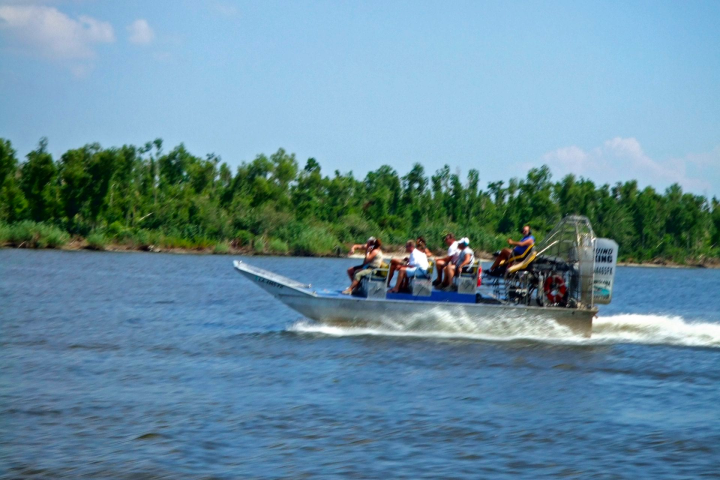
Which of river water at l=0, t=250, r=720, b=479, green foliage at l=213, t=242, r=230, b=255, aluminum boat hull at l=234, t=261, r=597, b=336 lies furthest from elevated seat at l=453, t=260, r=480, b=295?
green foliage at l=213, t=242, r=230, b=255

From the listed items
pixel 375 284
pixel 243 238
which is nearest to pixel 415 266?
pixel 375 284

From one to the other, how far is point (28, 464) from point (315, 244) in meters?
74.3

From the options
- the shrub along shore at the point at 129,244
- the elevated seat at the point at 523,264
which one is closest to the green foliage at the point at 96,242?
the shrub along shore at the point at 129,244

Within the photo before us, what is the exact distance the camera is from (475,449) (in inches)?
421

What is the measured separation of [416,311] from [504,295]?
198cm

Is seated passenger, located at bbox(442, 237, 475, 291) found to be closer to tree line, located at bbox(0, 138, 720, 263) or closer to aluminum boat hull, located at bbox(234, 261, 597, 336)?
aluminum boat hull, located at bbox(234, 261, 597, 336)

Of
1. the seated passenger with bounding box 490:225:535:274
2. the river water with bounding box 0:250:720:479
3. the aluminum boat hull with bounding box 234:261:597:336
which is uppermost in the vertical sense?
the seated passenger with bounding box 490:225:535:274

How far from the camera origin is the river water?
33.0 feet

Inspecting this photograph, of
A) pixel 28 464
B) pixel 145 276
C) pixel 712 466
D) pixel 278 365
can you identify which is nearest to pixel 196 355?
pixel 278 365

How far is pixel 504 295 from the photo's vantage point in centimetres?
1920

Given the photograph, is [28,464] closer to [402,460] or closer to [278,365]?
[402,460]

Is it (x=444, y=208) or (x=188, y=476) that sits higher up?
(x=444, y=208)

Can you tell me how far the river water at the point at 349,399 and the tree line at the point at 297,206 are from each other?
6082 centimetres

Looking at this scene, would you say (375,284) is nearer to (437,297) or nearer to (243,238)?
(437,297)
